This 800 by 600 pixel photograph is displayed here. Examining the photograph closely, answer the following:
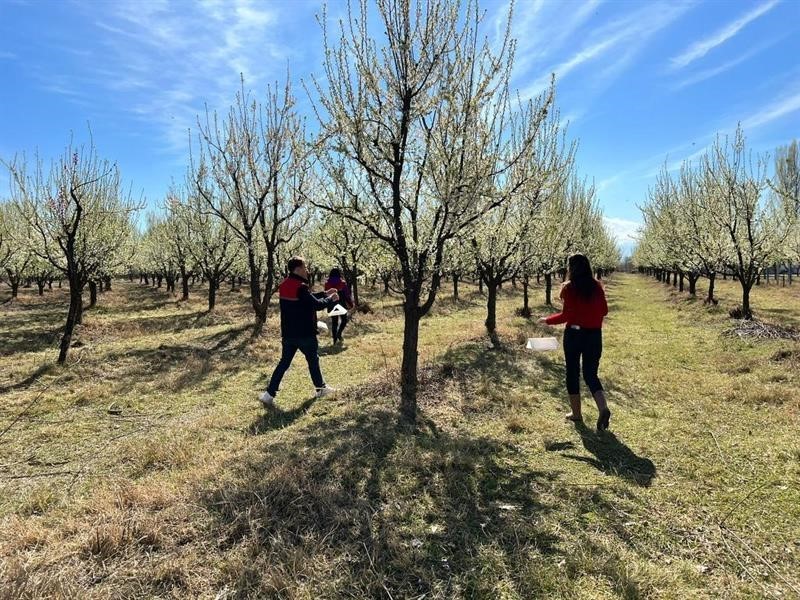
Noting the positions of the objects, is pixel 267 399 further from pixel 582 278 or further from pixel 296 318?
pixel 582 278

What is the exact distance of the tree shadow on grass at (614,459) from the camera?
13.7 feet

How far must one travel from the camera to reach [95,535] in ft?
9.92

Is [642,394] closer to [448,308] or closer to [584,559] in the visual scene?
[584,559]

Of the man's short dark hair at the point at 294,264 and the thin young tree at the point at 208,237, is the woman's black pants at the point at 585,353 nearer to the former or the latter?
the man's short dark hair at the point at 294,264

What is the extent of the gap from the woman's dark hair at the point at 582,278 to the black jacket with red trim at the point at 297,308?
11.5ft

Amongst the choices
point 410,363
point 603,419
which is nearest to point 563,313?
point 603,419

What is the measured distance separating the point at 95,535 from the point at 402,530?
1983 millimetres

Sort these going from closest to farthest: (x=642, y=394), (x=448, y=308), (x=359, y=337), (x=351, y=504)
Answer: (x=351, y=504) → (x=642, y=394) → (x=359, y=337) → (x=448, y=308)

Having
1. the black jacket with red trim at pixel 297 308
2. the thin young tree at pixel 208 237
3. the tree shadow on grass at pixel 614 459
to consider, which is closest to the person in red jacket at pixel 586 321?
the tree shadow on grass at pixel 614 459

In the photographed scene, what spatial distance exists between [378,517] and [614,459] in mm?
2494

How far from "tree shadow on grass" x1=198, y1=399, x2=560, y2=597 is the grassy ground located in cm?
2

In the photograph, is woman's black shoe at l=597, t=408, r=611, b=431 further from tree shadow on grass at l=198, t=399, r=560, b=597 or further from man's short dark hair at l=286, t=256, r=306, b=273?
man's short dark hair at l=286, t=256, r=306, b=273

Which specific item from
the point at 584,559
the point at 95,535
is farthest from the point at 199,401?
the point at 584,559

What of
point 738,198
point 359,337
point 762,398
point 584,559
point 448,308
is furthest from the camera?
point 448,308
